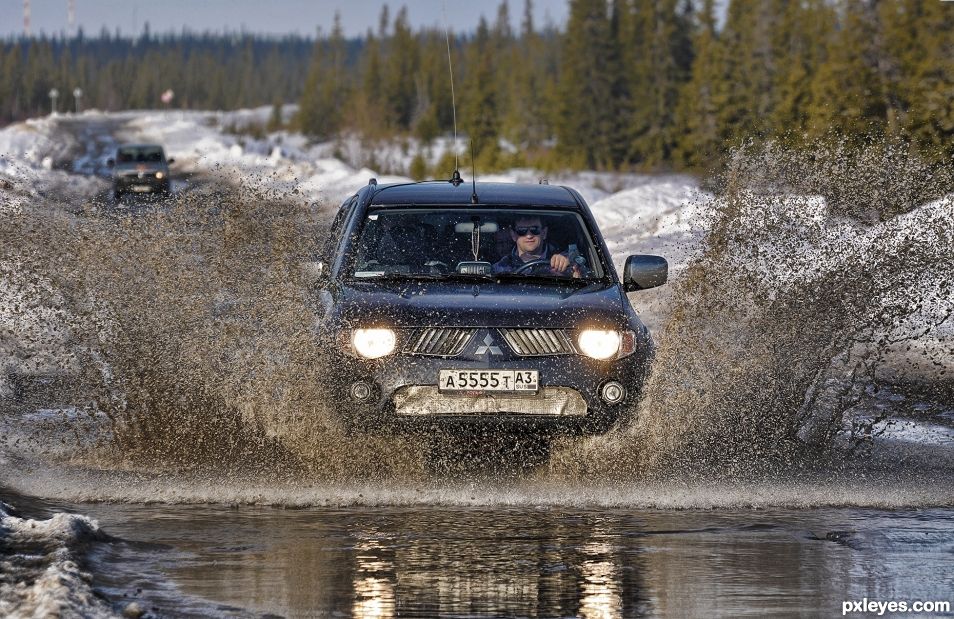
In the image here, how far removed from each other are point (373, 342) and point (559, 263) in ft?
4.73

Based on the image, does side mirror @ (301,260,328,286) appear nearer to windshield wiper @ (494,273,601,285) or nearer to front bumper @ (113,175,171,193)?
windshield wiper @ (494,273,601,285)

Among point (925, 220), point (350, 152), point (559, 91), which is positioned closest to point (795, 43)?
point (559, 91)

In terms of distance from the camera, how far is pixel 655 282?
27.3 ft

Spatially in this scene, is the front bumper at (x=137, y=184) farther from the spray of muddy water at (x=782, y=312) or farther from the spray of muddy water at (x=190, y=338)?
the spray of muddy water at (x=782, y=312)

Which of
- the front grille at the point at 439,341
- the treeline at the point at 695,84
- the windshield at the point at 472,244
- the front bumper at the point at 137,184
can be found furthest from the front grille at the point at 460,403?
the front bumper at the point at 137,184

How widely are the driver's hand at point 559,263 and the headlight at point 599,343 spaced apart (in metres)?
0.89

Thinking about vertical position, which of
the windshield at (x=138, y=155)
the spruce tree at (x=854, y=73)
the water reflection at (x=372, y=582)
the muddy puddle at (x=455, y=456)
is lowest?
the water reflection at (x=372, y=582)

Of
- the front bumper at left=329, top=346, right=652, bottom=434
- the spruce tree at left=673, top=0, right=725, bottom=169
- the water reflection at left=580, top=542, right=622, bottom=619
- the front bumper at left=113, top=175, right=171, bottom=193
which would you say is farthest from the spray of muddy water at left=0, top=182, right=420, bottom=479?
the spruce tree at left=673, top=0, right=725, bottom=169

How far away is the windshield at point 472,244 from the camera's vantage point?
823 centimetres

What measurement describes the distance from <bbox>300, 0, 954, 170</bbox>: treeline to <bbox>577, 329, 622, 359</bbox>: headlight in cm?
3346

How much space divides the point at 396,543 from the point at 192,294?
3060 millimetres

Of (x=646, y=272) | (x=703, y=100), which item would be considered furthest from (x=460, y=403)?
(x=703, y=100)

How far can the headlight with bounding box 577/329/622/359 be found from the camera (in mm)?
7434

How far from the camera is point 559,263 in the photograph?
837 centimetres
